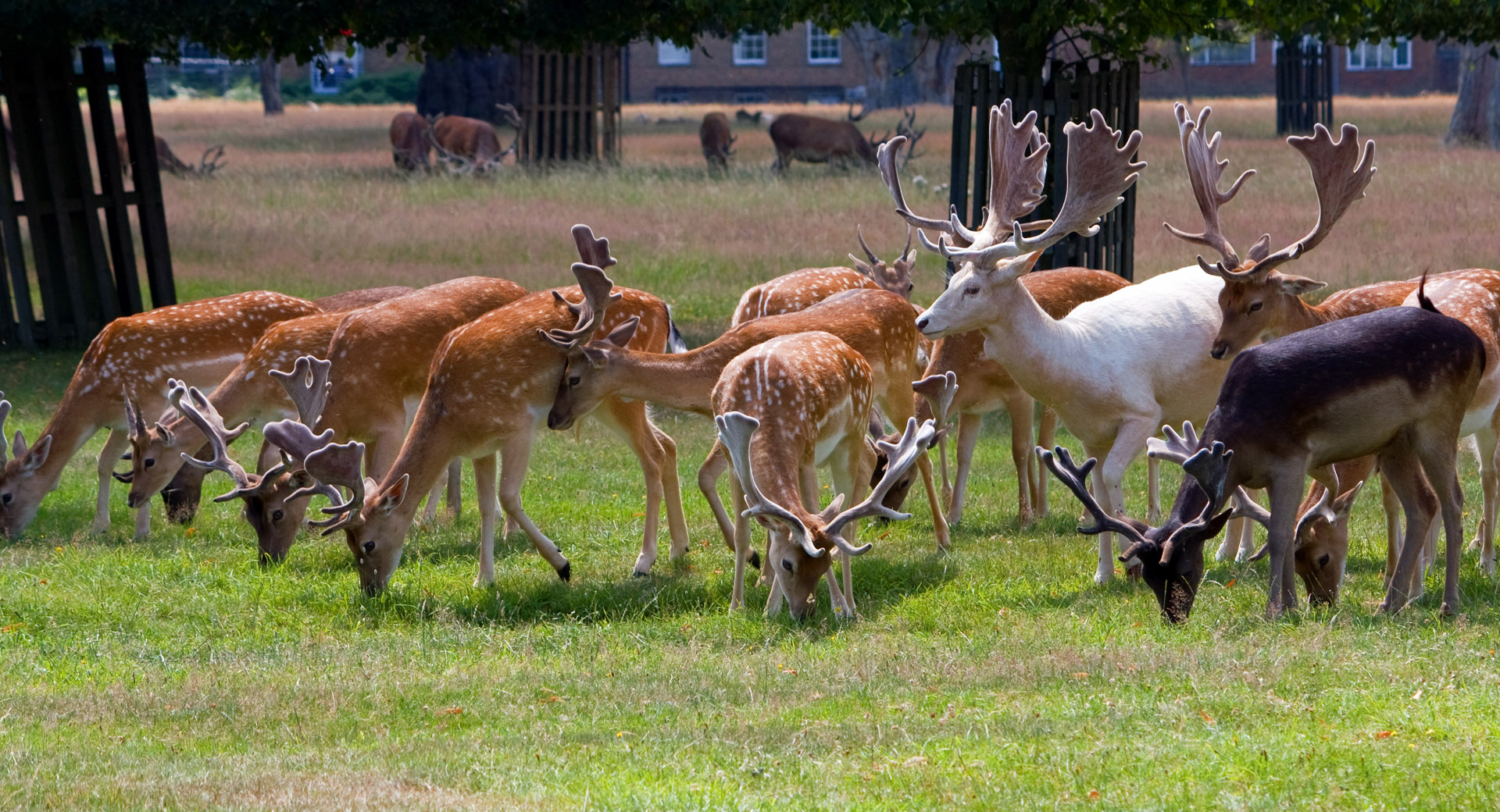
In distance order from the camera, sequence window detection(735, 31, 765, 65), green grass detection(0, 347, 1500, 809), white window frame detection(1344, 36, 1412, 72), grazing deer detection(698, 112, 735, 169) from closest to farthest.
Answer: green grass detection(0, 347, 1500, 809)
grazing deer detection(698, 112, 735, 169)
white window frame detection(1344, 36, 1412, 72)
window detection(735, 31, 765, 65)

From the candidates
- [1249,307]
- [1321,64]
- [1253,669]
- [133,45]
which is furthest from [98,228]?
[1321,64]

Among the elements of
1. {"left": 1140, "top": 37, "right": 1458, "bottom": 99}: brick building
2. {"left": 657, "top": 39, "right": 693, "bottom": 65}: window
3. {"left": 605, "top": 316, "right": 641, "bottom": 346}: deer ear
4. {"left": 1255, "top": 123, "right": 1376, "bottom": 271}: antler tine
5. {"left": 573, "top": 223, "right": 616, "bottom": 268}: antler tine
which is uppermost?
{"left": 657, "top": 39, "right": 693, "bottom": 65}: window

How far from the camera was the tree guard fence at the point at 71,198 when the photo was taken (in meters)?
14.5

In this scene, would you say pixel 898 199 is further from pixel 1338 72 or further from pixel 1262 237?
pixel 1338 72

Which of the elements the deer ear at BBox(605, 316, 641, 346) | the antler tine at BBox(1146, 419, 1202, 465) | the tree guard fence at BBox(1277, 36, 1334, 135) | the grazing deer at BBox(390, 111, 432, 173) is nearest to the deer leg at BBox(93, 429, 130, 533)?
the deer ear at BBox(605, 316, 641, 346)

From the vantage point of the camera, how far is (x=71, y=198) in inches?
591

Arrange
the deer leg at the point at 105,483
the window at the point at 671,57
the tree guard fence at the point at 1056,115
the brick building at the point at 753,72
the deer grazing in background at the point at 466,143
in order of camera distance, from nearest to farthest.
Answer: the deer leg at the point at 105,483
the tree guard fence at the point at 1056,115
the deer grazing in background at the point at 466,143
the brick building at the point at 753,72
the window at the point at 671,57

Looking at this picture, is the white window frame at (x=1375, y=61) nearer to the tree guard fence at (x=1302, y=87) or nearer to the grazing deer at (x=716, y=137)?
the tree guard fence at (x=1302, y=87)

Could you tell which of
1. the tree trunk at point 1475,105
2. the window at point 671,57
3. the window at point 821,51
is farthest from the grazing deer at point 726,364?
the window at point 671,57

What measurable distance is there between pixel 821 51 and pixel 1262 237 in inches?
2295

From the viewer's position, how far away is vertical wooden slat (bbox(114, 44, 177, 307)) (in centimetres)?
1509

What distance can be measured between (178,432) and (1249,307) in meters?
5.70

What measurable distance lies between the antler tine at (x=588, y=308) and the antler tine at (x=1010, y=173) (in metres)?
1.89

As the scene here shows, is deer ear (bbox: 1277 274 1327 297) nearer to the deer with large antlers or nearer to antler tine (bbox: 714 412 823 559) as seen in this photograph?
the deer with large antlers
